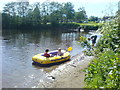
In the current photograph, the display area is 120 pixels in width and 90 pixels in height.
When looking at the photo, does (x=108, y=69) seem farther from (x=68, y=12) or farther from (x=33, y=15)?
(x=68, y=12)

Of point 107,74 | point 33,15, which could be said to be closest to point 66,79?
point 107,74

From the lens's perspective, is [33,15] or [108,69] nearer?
[108,69]

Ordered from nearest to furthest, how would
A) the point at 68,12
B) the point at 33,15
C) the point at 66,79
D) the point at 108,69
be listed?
the point at 108,69, the point at 66,79, the point at 33,15, the point at 68,12

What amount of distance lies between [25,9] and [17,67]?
126 ft

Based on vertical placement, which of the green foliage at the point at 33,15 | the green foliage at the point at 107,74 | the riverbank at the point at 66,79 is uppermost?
the green foliage at the point at 33,15

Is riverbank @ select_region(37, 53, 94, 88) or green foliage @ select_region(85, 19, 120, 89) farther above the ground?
green foliage @ select_region(85, 19, 120, 89)

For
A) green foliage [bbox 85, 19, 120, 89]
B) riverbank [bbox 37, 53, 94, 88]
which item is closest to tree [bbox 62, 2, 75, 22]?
riverbank [bbox 37, 53, 94, 88]

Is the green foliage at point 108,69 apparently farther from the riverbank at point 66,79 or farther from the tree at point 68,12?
the tree at point 68,12

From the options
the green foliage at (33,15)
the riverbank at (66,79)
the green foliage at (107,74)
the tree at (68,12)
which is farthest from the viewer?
the tree at (68,12)

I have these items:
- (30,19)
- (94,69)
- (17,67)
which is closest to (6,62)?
(17,67)

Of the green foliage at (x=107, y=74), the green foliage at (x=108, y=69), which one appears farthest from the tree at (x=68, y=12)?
the green foliage at (x=107, y=74)

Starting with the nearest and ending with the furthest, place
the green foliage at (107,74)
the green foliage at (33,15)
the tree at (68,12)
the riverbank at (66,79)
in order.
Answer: the green foliage at (107,74)
the riverbank at (66,79)
the green foliage at (33,15)
the tree at (68,12)

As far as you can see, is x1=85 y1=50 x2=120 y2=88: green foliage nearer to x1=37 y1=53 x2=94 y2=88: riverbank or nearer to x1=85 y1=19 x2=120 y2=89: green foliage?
x1=85 y1=19 x2=120 y2=89: green foliage

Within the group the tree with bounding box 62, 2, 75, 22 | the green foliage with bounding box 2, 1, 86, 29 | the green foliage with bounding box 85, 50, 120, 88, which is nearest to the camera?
the green foliage with bounding box 85, 50, 120, 88
